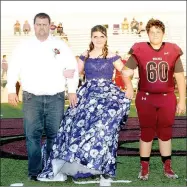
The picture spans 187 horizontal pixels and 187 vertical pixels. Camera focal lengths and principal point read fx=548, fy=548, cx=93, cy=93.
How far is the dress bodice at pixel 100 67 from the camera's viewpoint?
5789 millimetres

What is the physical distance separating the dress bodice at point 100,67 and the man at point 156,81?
0.27 m

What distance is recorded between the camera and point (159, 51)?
549 centimetres

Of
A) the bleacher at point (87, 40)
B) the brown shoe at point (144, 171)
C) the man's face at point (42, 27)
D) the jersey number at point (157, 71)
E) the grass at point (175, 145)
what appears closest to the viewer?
the jersey number at point (157, 71)

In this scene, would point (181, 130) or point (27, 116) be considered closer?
point (27, 116)

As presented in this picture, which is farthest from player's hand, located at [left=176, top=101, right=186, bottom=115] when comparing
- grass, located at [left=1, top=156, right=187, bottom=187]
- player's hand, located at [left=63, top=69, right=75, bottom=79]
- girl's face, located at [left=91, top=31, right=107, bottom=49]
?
player's hand, located at [left=63, top=69, right=75, bottom=79]

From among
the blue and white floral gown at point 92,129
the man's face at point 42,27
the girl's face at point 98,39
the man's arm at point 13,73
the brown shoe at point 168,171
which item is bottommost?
the brown shoe at point 168,171

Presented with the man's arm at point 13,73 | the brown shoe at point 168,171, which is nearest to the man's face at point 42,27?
the man's arm at point 13,73

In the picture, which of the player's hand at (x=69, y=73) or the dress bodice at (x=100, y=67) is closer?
the player's hand at (x=69, y=73)

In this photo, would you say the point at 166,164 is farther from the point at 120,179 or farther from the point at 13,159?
the point at 13,159

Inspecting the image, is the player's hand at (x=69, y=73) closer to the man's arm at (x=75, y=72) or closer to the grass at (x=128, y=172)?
the man's arm at (x=75, y=72)

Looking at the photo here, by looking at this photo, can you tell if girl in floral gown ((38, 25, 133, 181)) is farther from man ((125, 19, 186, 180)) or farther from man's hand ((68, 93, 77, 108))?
man ((125, 19, 186, 180))

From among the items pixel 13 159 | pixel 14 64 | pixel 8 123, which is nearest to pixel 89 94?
pixel 14 64

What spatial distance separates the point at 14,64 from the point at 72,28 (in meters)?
31.7

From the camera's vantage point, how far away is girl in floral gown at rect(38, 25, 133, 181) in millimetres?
5609
